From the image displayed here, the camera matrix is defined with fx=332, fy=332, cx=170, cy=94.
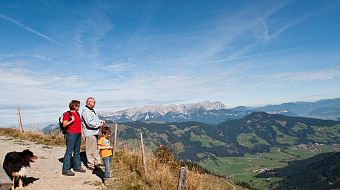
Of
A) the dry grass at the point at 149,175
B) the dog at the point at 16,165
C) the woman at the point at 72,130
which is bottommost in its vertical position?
the dry grass at the point at 149,175

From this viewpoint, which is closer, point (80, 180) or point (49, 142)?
point (80, 180)

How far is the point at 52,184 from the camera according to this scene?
12555 millimetres

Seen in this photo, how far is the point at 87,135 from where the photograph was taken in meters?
13.8

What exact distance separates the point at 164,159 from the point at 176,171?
1.21 m

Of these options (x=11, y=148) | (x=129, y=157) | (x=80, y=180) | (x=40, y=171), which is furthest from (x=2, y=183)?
(x=11, y=148)

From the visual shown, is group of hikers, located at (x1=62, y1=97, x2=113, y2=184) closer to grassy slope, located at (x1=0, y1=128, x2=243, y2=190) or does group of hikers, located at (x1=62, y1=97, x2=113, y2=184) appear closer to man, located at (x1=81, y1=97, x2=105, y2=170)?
man, located at (x1=81, y1=97, x2=105, y2=170)

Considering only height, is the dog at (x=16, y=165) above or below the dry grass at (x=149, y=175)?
above

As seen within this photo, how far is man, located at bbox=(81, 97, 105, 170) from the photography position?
44.3 ft

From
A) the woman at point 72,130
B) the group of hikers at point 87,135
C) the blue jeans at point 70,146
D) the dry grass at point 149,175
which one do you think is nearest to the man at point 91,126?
the group of hikers at point 87,135

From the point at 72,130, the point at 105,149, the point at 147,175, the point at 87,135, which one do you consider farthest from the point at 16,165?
the point at 147,175

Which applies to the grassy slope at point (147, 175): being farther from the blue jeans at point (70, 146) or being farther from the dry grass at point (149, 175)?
the blue jeans at point (70, 146)

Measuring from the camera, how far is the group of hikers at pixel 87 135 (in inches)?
508

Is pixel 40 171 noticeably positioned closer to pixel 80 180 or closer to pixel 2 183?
pixel 80 180

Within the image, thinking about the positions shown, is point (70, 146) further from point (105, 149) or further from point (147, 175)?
point (147, 175)
